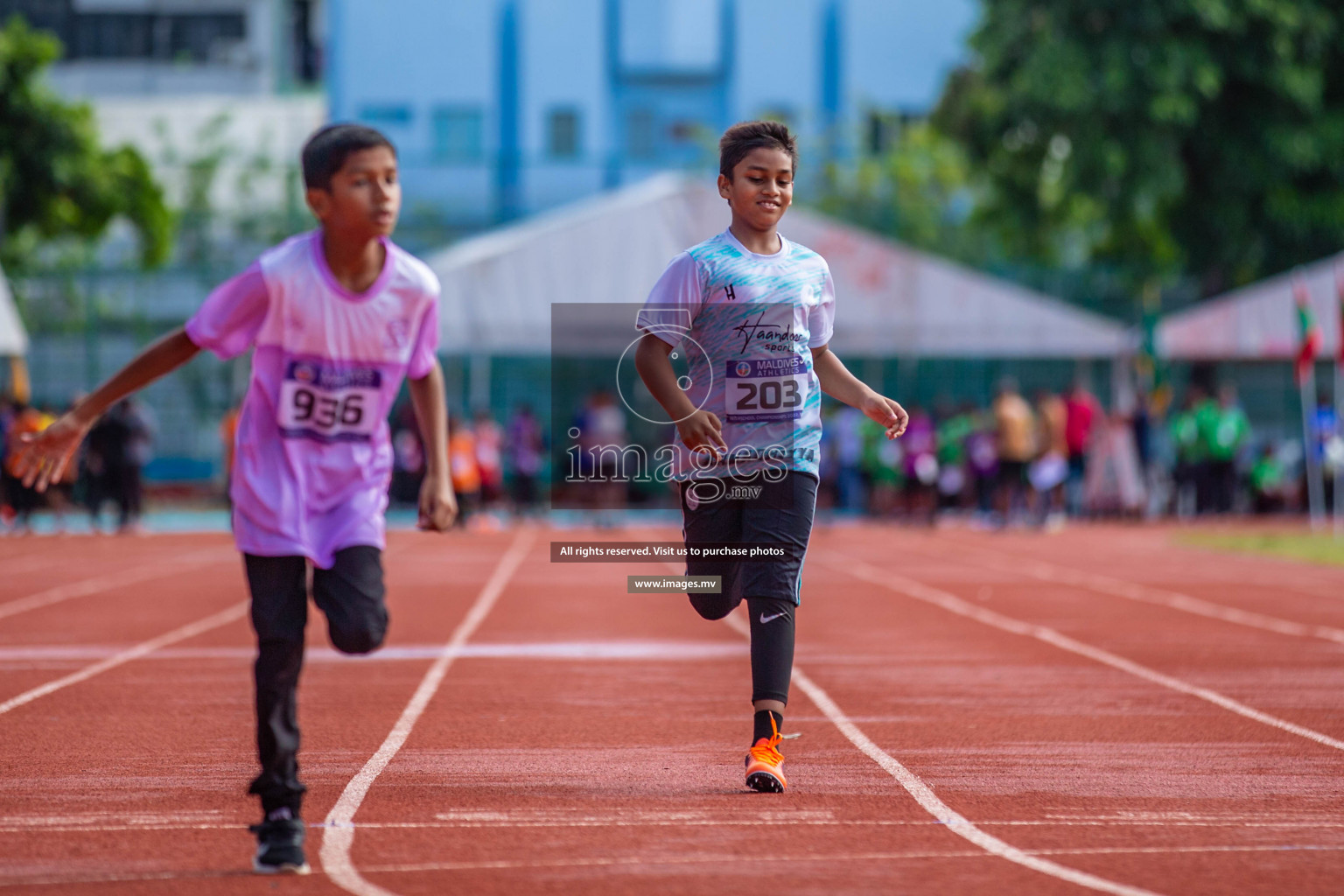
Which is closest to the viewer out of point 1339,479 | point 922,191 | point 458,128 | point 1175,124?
point 1339,479

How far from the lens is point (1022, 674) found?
28.6ft

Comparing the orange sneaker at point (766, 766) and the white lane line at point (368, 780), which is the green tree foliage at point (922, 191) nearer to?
the white lane line at point (368, 780)

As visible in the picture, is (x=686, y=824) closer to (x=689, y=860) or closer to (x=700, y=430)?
(x=689, y=860)

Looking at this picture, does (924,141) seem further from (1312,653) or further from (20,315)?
(1312,653)

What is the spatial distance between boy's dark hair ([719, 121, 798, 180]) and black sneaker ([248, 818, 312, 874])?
233 centimetres

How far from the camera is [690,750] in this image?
6.38 metres

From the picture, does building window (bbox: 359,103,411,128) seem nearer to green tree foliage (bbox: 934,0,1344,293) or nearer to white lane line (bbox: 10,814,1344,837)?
green tree foliage (bbox: 934,0,1344,293)

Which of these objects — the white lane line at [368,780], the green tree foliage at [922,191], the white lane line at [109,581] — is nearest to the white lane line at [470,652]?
the white lane line at [368,780]

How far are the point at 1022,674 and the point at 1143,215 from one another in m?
22.1

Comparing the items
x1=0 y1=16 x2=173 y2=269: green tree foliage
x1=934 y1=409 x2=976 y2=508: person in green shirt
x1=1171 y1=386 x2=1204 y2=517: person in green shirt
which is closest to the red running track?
x1=934 y1=409 x2=976 y2=508: person in green shirt

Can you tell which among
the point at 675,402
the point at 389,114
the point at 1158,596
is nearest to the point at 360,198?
the point at 675,402

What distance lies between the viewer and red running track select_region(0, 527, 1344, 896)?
4.43m

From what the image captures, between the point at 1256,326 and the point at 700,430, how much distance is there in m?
21.1

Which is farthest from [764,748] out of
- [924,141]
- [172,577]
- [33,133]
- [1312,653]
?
[924,141]
